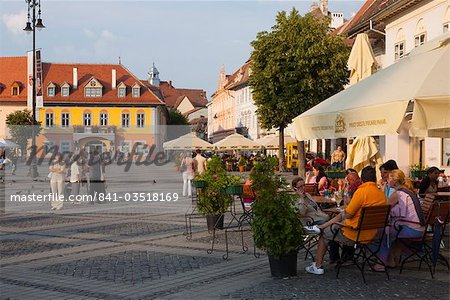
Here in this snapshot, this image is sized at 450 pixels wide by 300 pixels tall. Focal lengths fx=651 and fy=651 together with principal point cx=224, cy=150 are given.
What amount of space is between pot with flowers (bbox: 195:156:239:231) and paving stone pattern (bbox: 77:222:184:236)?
1239mm

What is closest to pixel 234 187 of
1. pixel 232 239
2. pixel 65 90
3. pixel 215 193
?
pixel 215 193

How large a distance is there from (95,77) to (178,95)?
84.9m

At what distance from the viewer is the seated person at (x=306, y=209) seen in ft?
30.6

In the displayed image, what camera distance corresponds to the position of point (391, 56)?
3078cm

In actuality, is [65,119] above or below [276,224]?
above

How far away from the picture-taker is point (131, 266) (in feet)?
30.5

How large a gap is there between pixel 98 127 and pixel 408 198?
73879mm

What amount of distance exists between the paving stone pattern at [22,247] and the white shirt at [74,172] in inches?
333

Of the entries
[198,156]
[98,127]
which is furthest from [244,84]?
[198,156]

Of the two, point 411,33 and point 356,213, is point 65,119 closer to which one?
point 411,33

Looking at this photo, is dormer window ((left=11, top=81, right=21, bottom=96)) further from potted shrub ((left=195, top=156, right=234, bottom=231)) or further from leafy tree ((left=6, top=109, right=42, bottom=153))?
potted shrub ((left=195, top=156, right=234, bottom=231))

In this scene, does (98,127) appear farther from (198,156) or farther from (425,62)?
(425,62)

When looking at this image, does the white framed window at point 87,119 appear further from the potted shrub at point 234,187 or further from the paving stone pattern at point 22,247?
the potted shrub at point 234,187

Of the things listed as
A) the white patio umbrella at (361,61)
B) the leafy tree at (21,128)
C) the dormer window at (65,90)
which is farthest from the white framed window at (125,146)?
the white patio umbrella at (361,61)
